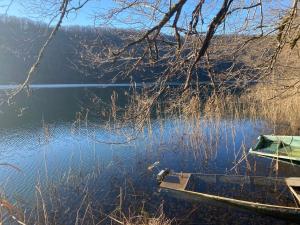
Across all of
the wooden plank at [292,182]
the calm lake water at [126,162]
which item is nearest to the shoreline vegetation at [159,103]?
the calm lake water at [126,162]

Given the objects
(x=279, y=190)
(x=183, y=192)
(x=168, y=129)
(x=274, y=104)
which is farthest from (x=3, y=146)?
(x=274, y=104)

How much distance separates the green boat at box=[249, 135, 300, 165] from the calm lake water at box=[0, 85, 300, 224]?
213 mm

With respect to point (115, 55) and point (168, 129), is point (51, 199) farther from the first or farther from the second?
point (168, 129)

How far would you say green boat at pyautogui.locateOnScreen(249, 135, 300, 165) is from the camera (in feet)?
31.7

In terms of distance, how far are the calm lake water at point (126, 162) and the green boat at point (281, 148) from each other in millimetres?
213

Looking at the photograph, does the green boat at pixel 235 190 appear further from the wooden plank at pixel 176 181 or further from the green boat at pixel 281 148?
the green boat at pixel 281 148

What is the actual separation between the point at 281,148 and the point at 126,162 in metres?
4.20

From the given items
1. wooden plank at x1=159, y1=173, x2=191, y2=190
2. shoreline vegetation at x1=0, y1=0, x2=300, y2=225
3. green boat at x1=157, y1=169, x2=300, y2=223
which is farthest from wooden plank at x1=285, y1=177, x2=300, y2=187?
wooden plank at x1=159, y1=173, x2=191, y2=190

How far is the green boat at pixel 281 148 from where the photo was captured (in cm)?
966

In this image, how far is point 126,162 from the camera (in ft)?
32.2

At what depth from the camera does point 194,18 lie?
333 centimetres

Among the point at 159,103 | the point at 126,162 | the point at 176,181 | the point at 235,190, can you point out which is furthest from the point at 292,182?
the point at 126,162

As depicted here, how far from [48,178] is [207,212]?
3.68 metres

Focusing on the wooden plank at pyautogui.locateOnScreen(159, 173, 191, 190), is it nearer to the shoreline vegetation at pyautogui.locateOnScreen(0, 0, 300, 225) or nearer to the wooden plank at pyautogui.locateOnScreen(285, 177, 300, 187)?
the shoreline vegetation at pyautogui.locateOnScreen(0, 0, 300, 225)
